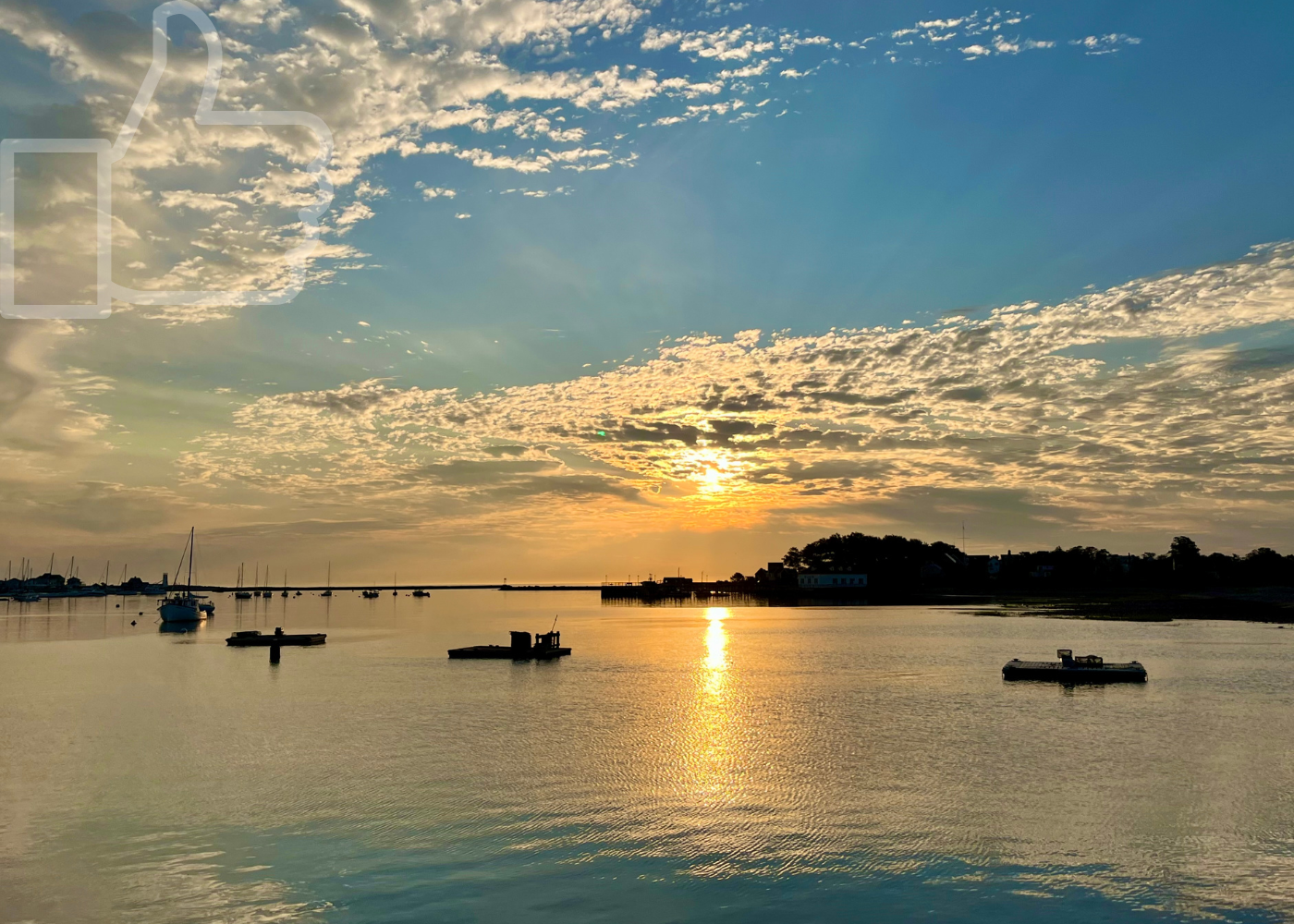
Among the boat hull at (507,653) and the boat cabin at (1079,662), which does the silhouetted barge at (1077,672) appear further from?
the boat hull at (507,653)

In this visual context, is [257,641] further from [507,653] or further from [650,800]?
[650,800]

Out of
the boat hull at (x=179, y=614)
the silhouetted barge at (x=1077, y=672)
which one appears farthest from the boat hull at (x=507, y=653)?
the boat hull at (x=179, y=614)

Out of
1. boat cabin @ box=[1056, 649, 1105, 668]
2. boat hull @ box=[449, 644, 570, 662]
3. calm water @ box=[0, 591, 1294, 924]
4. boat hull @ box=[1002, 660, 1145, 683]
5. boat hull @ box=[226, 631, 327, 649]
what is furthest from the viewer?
boat hull @ box=[226, 631, 327, 649]

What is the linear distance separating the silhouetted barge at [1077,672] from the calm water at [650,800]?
6.07ft

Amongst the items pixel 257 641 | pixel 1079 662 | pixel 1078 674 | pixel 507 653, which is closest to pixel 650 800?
pixel 1078 674

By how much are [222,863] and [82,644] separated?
3551 inches

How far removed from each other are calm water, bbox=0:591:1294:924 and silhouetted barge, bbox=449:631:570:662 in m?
17.0

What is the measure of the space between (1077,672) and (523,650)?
44175 mm

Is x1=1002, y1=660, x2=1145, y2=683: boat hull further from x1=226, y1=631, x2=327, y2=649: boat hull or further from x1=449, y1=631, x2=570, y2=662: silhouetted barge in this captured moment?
x1=226, y1=631, x2=327, y2=649: boat hull

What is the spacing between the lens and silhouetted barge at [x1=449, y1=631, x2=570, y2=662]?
7488 cm

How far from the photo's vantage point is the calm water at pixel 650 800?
19.0 m

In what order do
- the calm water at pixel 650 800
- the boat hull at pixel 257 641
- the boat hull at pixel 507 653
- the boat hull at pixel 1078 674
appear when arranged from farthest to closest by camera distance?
the boat hull at pixel 257 641 < the boat hull at pixel 507 653 < the boat hull at pixel 1078 674 < the calm water at pixel 650 800

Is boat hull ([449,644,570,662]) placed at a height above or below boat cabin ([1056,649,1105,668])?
below

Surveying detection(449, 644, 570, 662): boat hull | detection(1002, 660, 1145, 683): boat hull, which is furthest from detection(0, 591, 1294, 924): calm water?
detection(449, 644, 570, 662): boat hull
